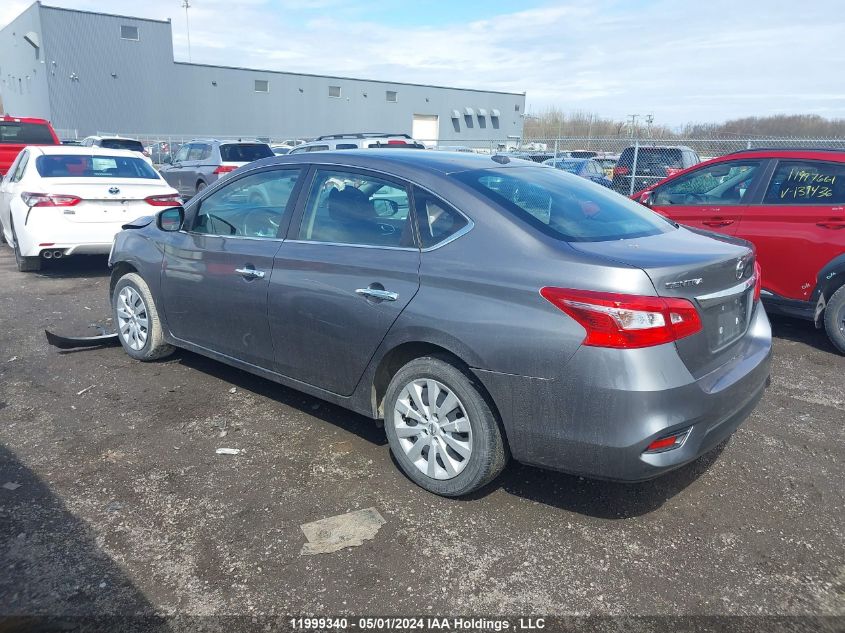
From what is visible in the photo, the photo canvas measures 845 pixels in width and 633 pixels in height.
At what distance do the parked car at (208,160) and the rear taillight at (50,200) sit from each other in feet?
24.2

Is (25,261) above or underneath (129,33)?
underneath

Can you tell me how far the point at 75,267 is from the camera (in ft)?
31.2

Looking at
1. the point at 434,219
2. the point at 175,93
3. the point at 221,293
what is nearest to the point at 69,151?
the point at 221,293

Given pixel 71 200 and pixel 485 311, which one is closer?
pixel 485 311

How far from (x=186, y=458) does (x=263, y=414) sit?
699 mm

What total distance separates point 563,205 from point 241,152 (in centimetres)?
1400

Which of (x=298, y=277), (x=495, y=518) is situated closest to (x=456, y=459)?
(x=495, y=518)

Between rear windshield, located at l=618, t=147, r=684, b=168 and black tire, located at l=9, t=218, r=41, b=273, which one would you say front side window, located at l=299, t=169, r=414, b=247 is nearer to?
black tire, located at l=9, t=218, r=41, b=273

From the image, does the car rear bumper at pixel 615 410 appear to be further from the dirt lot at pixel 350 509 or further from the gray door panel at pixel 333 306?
the gray door panel at pixel 333 306

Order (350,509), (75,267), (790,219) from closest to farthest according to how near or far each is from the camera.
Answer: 1. (350,509)
2. (790,219)
3. (75,267)

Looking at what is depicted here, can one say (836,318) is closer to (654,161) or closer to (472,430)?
(472,430)

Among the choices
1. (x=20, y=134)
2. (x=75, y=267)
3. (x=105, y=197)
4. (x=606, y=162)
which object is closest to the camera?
(x=105, y=197)

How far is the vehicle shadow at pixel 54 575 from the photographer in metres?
2.52

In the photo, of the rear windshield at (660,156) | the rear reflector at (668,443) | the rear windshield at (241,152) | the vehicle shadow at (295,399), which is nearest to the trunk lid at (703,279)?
the rear reflector at (668,443)
